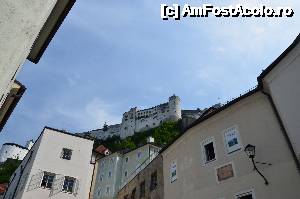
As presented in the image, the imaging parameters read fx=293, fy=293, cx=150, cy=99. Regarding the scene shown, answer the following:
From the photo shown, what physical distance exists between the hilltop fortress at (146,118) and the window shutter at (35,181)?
80.8 metres

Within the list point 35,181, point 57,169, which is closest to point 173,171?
point 57,169

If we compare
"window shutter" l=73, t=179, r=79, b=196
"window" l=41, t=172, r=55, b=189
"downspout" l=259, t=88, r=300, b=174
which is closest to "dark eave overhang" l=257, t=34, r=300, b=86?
"downspout" l=259, t=88, r=300, b=174

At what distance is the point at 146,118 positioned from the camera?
351 ft

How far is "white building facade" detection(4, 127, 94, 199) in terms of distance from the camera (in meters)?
21.2

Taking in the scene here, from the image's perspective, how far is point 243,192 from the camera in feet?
43.7

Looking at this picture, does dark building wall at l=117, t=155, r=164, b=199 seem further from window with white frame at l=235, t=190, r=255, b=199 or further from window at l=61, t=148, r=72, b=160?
window with white frame at l=235, t=190, r=255, b=199

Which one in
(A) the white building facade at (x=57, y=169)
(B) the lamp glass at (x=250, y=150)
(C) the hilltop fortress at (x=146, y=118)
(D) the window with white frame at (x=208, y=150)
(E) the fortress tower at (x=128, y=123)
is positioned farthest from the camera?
(E) the fortress tower at (x=128, y=123)

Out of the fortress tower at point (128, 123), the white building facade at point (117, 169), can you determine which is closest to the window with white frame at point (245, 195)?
the white building facade at point (117, 169)

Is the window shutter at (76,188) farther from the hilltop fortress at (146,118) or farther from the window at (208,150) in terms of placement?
the hilltop fortress at (146,118)

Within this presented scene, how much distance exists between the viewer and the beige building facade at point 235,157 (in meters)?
12.5

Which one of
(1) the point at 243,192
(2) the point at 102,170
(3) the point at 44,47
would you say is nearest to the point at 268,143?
(1) the point at 243,192

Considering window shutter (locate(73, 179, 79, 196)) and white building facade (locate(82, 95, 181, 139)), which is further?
white building facade (locate(82, 95, 181, 139))

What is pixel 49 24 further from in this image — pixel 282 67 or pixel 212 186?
pixel 212 186

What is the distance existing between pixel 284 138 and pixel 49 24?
11.1 metres
